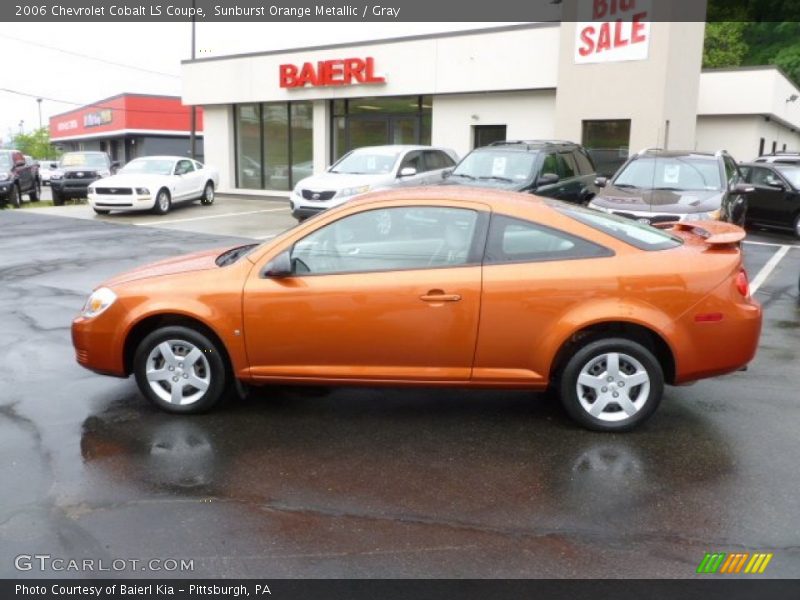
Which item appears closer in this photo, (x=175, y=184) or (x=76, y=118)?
(x=175, y=184)

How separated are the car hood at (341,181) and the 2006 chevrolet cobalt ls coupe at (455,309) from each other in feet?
32.0

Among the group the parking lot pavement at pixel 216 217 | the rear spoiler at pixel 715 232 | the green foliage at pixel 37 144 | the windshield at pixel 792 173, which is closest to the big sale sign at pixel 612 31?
the windshield at pixel 792 173

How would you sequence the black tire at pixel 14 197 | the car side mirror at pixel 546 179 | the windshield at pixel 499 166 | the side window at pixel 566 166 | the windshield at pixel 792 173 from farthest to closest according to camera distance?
1. the black tire at pixel 14 197
2. the windshield at pixel 792 173
3. the side window at pixel 566 166
4. the windshield at pixel 499 166
5. the car side mirror at pixel 546 179

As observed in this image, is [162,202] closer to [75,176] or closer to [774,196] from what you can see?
[75,176]

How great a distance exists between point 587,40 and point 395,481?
52.6 feet

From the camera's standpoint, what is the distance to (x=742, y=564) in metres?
3.43

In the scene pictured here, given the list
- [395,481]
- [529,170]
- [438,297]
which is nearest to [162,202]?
[529,170]

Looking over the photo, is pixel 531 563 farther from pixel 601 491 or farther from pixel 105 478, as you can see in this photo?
pixel 105 478

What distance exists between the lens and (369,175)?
1546 cm

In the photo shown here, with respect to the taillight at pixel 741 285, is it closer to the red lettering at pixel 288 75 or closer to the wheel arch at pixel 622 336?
the wheel arch at pixel 622 336

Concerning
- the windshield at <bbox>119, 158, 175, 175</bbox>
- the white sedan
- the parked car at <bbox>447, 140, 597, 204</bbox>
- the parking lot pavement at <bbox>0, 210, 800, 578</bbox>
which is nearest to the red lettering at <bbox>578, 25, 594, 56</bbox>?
the parked car at <bbox>447, 140, 597, 204</bbox>

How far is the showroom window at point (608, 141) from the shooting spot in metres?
18.1

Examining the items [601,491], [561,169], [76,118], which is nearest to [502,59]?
[561,169]

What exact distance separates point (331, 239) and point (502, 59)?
16.0 metres
